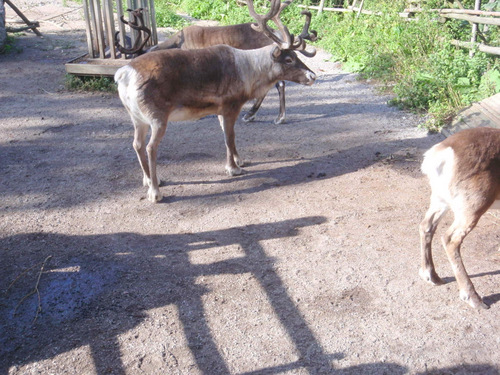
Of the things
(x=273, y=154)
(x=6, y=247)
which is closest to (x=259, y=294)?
(x=6, y=247)

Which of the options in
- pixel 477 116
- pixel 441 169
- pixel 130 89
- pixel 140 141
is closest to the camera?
pixel 441 169

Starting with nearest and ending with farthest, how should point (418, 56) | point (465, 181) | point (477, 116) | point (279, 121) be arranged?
point (465, 181), point (477, 116), point (279, 121), point (418, 56)

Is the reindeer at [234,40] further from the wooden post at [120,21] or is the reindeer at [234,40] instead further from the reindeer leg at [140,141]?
the reindeer leg at [140,141]

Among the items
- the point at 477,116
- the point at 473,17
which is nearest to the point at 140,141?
the point at 477,116

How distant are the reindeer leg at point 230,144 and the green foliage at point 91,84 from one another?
453 cm

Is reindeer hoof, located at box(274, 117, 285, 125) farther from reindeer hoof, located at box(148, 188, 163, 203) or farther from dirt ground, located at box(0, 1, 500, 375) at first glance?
reindeer hoof, located at box(148, 188, 163, 203)

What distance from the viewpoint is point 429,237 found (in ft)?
13.6

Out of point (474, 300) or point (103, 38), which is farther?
point (103, 38)

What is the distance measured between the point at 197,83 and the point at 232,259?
2290 millimetres

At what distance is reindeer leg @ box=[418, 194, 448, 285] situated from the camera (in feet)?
13.4

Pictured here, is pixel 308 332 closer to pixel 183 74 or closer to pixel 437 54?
pixel 183 74

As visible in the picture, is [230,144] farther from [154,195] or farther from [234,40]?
[234,40]

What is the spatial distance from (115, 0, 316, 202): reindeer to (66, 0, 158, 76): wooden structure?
419cm

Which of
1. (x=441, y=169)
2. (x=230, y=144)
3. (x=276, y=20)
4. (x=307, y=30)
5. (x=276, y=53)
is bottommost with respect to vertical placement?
(x=230, y=144)
